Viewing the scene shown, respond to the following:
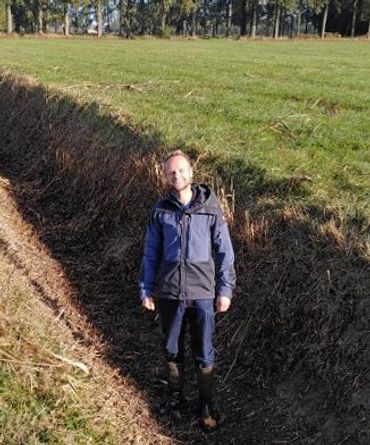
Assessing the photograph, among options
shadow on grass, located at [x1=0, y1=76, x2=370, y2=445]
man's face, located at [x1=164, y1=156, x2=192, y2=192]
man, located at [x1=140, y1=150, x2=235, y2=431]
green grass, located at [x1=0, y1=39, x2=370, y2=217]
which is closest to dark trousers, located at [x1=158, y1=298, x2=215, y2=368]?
man, located at [x1=140, y1=150, x2=235, y2=431]

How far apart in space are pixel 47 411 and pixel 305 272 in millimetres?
2819

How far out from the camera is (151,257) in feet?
17.2

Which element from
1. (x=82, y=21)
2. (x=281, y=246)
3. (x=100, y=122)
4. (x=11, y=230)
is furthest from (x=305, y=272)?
(x=82, y=21)

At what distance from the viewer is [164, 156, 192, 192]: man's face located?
191 inches

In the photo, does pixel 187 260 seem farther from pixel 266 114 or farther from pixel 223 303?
pixel 266 114

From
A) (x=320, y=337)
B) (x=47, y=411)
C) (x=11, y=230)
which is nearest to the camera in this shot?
(x=47, y=411)

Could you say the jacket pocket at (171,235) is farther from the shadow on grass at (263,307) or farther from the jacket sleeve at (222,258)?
the shadow on grass at (263,307)

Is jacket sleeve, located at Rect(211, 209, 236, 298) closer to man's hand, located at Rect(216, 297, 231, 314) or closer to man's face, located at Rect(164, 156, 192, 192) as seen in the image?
man's hand, located at Rect(216, 297, 231, 314)

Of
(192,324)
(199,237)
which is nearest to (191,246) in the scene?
(199,237)

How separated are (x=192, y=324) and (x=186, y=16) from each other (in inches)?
3232

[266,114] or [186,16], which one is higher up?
[266,114]

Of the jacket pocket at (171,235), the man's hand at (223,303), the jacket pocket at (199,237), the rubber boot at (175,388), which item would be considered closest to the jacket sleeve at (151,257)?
the jacket pocket at (171,235)

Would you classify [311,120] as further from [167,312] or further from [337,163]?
[167,312]

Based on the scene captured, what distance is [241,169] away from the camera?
804 centimetres
